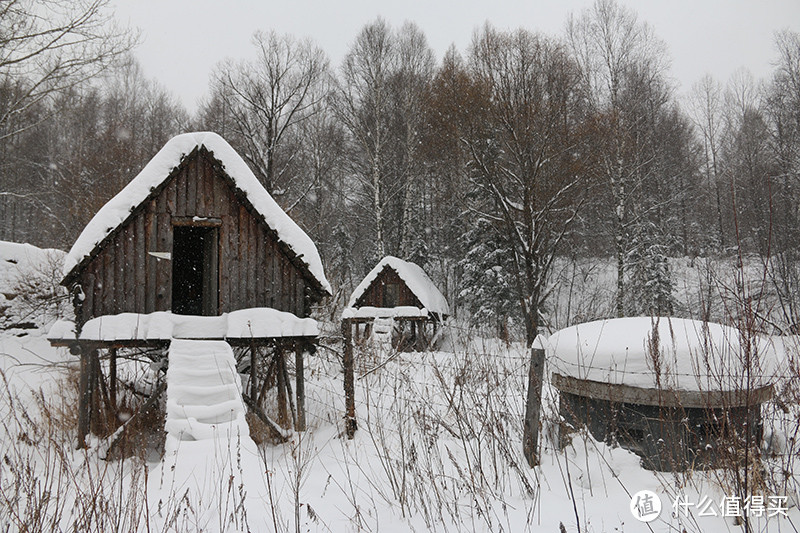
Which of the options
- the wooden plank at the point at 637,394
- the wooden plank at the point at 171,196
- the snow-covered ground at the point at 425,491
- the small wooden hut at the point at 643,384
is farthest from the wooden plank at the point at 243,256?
the wooden plank at the point at 637,394

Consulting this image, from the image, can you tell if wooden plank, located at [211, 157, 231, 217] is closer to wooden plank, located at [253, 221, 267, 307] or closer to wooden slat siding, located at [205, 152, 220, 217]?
wooden slat siding, located at [205, 152, 220, 217]

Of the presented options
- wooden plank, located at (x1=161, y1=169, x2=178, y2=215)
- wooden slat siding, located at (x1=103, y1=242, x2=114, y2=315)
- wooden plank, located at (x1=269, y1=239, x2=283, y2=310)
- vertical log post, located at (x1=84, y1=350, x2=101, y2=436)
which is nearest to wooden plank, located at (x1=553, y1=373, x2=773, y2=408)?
wooden plank, located at (x1=269, y1=239, x2=283, y2=310)

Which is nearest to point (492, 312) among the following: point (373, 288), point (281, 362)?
point (373, 288)

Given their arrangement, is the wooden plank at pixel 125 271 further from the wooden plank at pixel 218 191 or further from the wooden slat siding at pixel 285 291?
the wooden slat siding at pixel 285 291

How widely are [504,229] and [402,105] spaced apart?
9945mm

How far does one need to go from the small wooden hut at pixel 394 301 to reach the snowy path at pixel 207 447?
1468 cm

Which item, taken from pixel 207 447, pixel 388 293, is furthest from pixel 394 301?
pixel 207 447

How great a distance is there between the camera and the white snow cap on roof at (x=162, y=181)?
8.25 m

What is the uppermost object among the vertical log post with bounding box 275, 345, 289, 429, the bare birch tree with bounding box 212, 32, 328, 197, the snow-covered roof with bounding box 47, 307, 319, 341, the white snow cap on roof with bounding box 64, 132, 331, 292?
the bare birch tree with bounding box 212, 32, 328, 197

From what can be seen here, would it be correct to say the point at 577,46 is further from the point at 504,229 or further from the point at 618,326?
the point at 618,326

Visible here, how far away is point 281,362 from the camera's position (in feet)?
→ 32.4

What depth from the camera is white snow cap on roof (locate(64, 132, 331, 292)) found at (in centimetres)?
825

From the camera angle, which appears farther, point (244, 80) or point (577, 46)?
point (577, 46)

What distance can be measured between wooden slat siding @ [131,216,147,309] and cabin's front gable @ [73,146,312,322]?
0.02 metres
